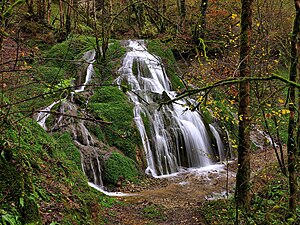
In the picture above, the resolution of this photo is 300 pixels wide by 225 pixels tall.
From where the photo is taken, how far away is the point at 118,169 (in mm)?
9164

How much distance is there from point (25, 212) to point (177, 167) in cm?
791

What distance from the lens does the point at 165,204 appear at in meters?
7.46

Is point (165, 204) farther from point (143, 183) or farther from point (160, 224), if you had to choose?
point (143, 183)

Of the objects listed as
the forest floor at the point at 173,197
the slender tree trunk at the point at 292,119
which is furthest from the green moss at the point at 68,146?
the slender tree trunk at the point at 292,119

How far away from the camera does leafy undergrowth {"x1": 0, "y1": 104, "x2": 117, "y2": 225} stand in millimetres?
3043

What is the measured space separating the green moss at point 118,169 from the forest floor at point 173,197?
361 mm

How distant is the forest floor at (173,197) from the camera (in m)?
6.47

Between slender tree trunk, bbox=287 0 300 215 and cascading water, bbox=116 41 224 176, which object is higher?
slender tree trunk, bbox=287 0 300 215

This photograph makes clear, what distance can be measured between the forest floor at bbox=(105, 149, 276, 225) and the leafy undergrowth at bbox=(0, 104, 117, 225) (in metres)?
0.58

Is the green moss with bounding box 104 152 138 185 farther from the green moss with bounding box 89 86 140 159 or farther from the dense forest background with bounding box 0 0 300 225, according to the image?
the green moss with bounding box 89 86 140 159

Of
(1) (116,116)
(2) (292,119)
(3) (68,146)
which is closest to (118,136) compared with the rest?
(3) (68,146)

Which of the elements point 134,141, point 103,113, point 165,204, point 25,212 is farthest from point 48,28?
point 25,212

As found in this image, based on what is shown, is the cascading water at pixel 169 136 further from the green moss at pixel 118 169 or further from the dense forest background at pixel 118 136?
the green moss at pixel 118 169

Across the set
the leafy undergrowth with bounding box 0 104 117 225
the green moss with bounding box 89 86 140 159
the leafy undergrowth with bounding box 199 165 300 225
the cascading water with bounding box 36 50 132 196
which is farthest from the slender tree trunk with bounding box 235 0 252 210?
the green moss with bounding box 89 86 140 159
